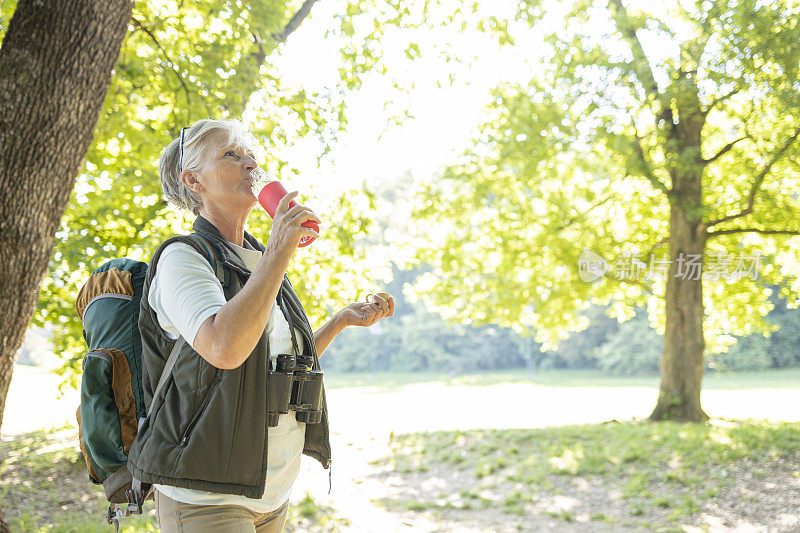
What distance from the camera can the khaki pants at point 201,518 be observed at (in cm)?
157

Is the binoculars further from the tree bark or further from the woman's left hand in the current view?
the tree bark

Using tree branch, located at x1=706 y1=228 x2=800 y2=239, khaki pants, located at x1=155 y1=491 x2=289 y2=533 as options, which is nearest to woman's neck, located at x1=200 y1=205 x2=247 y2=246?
khaki pants, located at x1=155 y1=491 x2=289 y2=533

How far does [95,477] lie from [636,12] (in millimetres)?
10341

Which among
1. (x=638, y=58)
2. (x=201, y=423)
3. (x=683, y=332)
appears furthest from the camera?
(x=683, y=332)

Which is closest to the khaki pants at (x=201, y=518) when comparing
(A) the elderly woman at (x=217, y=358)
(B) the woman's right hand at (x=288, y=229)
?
(A) the elderly woman at (x=217, y=358)

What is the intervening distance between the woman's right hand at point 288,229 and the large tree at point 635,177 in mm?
6740

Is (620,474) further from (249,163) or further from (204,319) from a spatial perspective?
(204,319)

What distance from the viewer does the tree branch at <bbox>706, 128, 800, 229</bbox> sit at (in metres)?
9.27

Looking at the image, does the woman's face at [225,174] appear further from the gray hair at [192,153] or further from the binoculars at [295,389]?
the binoculars at [295,389]

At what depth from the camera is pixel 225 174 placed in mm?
1764

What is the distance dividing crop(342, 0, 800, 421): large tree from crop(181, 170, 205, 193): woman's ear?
6.50m

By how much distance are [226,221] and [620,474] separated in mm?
7671

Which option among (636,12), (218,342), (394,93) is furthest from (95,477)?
(636,12)

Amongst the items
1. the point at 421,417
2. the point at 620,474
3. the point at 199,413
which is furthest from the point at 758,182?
the point at 421,417
